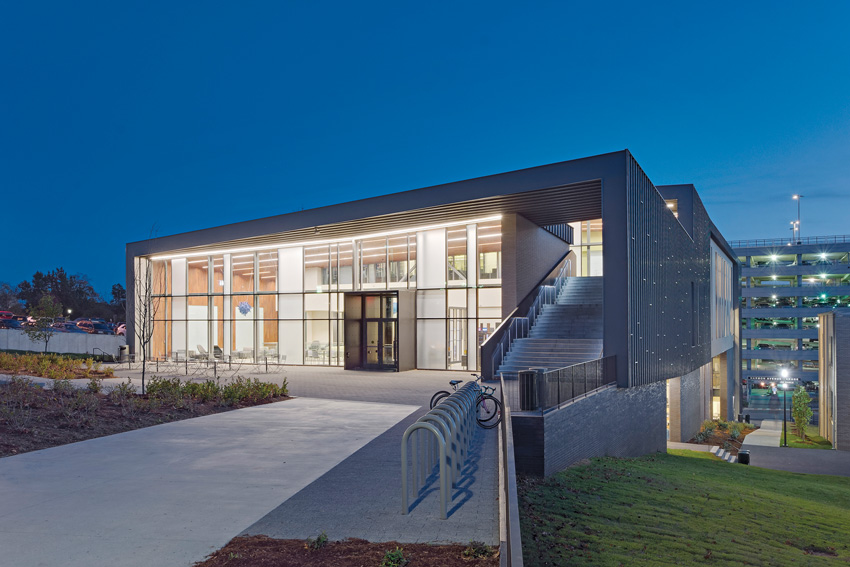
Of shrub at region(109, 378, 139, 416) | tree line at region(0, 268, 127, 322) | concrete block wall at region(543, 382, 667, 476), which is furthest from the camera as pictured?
tree line at region(0, 268, 127, 322)

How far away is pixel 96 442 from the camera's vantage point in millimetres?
10664

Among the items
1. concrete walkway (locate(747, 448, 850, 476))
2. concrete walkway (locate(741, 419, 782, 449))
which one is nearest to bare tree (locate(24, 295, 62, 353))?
concrete walkway (locate(747, 448, 850, 476))

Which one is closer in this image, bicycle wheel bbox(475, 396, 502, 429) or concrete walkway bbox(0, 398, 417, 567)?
concrete walkway bbox(0, 398, 417, 567)

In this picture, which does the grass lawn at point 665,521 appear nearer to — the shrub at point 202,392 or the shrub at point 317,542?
the shrub at point 317,542

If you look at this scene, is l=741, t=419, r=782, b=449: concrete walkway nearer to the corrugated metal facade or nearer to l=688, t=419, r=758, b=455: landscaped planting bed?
l=688, t=419, r=758, b=455: landscaped planting bed

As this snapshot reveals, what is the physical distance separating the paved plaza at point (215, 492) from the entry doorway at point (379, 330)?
11400 mm

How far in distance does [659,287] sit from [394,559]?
16.3m

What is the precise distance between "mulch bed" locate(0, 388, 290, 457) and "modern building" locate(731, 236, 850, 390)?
3284 inches

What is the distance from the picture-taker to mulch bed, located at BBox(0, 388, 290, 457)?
10352 millimetres

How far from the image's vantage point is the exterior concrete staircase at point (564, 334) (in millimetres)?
18047

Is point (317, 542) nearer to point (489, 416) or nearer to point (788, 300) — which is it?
point (489, 416)

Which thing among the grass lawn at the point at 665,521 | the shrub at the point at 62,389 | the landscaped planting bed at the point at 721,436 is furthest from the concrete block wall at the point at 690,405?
the shrub at the point at 62,389

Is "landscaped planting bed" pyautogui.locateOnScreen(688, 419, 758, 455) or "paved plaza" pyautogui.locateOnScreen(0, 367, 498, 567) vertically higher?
"paved plaza" pyautogui.locateOnScreen(0, 367, 498, 567)

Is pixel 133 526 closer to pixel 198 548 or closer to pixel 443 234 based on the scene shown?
pixel 198 548
